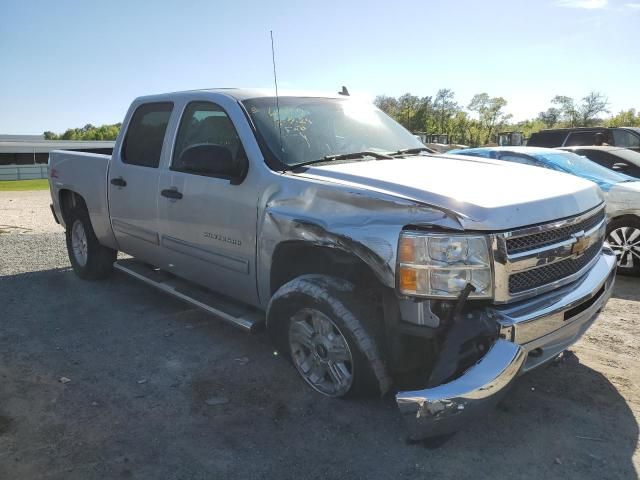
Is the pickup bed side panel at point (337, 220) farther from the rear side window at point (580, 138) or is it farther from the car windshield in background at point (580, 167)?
the rear side window at point (580, 138)

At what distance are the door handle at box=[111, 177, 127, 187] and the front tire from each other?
2.42 m

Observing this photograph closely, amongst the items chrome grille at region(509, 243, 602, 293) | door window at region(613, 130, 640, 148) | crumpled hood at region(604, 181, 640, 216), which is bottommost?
crumpled hood at region(604, 181, 640, 216)

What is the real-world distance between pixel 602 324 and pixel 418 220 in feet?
10.3

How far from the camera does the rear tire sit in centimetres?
616

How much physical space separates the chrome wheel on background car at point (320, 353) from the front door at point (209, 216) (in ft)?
1.77

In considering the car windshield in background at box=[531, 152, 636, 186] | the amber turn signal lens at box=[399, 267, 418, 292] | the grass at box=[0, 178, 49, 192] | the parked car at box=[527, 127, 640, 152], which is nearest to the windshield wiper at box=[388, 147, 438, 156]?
the amber turn signal lens at box=[399, 267, 418, 292]

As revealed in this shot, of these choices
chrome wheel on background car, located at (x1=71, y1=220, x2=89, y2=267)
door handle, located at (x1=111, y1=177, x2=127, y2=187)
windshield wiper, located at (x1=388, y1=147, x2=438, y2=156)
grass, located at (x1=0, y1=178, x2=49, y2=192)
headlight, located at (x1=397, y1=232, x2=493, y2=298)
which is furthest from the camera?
grass, located at (x1=0, y1=178, x2=49, y2=192)

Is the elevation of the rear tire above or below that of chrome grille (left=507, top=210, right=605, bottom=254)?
below

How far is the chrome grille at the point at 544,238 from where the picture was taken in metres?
2.74

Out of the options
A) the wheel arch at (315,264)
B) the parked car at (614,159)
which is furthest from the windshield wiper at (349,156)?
the parked car at (614,159)

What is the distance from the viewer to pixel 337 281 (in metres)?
3.24

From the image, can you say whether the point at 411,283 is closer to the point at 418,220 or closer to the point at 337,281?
the point at 418,220

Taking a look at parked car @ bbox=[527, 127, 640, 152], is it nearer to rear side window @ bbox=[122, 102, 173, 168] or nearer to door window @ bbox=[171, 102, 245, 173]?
rear side window @ bbox=[122, 102, 173, 168]

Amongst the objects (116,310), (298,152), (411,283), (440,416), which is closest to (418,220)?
(411,283)
